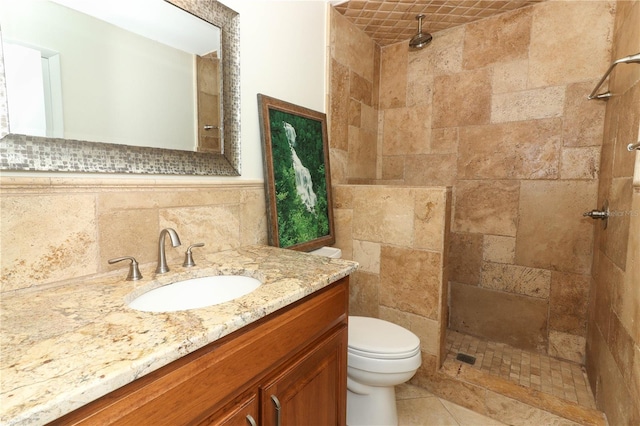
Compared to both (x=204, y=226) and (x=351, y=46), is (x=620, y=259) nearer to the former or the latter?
(x=204, y=226)

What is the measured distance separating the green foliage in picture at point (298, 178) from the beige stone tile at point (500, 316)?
1318 millimetres

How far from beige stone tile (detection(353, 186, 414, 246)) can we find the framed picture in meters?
0.19

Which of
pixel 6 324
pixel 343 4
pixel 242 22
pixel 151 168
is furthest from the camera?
pixel 343 4

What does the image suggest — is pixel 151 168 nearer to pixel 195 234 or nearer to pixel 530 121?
pixel 195 234

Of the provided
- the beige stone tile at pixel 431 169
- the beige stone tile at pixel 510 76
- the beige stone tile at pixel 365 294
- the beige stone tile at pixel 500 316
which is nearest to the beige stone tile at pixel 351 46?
the beige stone tile at pixel 431 169

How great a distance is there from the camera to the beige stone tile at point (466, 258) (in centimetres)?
237

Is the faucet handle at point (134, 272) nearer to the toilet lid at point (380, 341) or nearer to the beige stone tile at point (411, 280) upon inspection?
the toilet lid at point (380, 341)

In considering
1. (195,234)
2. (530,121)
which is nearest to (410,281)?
(195,234)

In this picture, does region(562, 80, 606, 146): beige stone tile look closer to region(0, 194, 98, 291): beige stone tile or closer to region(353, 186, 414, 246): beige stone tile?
region(353, 186, 414, 246): beige stone tile

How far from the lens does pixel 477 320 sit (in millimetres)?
2381

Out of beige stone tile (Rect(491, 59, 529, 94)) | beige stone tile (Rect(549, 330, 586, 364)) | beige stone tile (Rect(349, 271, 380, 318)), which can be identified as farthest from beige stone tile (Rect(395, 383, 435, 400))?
beige stone tile (Rect(491, 59, 529, 94))

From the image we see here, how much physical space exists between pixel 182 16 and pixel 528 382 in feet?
8.63

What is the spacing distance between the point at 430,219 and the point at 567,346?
4.60 ft

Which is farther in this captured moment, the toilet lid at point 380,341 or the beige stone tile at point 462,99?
the beige stone tile at point 462,99
